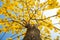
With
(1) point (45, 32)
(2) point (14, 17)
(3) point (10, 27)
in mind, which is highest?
(2) point (14, 17)

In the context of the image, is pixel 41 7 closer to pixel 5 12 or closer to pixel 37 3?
pixel 37 3

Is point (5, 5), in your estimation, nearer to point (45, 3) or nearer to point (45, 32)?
point (45, 3)

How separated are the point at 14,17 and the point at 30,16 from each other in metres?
0.72

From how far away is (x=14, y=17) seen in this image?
6348mm

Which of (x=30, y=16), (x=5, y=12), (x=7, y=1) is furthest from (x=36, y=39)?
(x=7, y=1)

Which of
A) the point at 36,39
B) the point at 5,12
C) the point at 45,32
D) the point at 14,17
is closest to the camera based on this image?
the point at 36,39

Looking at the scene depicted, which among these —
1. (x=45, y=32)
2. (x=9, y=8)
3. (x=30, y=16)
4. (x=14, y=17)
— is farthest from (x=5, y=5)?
(x=45, y=32)

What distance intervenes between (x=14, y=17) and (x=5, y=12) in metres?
0.59

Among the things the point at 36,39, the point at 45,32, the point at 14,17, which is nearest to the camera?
the point at 36,39

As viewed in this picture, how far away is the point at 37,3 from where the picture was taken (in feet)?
21.5

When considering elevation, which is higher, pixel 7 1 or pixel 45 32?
pixel 7 1

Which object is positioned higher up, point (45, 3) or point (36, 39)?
point (45, 3)

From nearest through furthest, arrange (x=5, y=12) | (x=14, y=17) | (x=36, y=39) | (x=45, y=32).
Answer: (x=36, y=39) < (x=5, y=12) < (x=14, y=17) < (x=45, y=32)

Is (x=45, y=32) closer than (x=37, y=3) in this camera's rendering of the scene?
No
